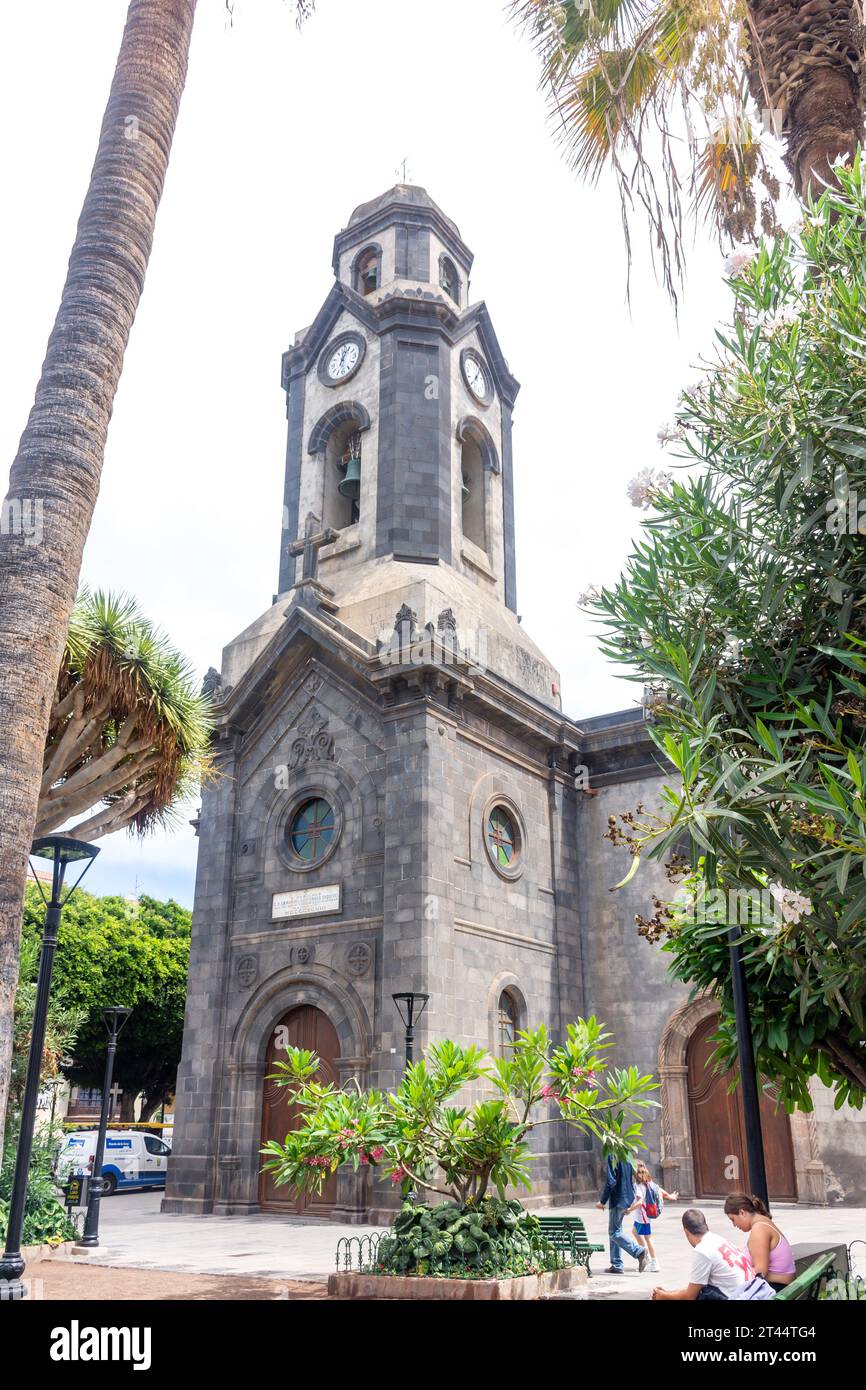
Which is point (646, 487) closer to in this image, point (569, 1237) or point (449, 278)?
point (569, 1237)

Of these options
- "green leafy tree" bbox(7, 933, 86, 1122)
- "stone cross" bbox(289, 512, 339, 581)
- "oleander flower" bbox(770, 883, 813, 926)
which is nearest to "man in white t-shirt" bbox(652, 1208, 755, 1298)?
"oleander flower" bbox(770, 883, 813, 926)

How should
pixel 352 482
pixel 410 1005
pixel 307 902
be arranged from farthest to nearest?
pixel 352 482 < pixel 307 902 < pixel 410 1005

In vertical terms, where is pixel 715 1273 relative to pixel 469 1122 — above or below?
below

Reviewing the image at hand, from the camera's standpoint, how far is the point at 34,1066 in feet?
A: 31.2

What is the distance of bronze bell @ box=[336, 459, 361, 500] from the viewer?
24688 millimetres

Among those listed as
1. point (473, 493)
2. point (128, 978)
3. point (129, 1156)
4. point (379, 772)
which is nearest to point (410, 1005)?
point (379, 772)

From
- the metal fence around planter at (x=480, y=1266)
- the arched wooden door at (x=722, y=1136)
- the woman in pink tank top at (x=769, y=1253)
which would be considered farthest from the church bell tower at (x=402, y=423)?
the woman in pink tank top at (x=769, y=1253)

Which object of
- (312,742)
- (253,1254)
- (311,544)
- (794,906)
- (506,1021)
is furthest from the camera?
(311,544)

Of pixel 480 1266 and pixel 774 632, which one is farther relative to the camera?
pixel 480 1266

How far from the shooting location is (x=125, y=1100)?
44.5m

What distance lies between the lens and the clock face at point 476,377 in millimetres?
26344

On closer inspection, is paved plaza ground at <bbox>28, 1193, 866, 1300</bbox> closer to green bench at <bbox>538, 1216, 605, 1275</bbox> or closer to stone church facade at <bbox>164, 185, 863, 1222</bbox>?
green bench at <bbox>538, 1216, 605, 1275</bbox>

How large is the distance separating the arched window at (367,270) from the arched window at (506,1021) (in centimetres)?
1767

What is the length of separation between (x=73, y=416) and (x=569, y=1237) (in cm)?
977
